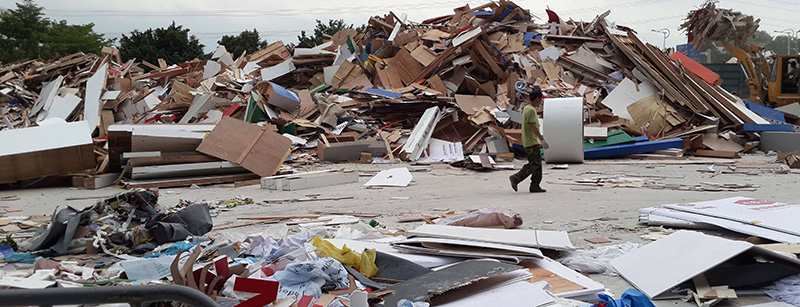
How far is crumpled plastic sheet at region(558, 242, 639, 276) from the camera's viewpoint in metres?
4.38

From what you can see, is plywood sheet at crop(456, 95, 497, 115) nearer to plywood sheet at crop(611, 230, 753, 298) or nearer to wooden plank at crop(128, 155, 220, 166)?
wooden plank at crop(128, 155, 220, 166)

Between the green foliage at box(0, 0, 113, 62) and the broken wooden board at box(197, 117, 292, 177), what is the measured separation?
31552 millimetres

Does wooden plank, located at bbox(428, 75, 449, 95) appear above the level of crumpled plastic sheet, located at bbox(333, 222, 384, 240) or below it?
above

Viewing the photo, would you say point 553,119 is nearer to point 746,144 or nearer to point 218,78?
point 746,144

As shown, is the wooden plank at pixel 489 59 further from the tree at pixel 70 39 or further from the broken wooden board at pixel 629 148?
the tree at pixel 70 39

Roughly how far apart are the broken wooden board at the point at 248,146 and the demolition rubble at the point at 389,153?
4 centimetres

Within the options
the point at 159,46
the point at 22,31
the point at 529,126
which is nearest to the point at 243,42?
the point at 159,46

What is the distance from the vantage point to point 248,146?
35.8ft

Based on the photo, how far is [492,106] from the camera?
15.2 meters

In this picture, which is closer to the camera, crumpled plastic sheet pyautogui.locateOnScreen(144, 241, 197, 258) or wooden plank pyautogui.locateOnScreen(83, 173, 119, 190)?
crumpled plastic sheet pyautogui.locateOnScreen(144, 241, 197, 258)

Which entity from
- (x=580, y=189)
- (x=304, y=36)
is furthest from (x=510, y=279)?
(x=304, y=36)

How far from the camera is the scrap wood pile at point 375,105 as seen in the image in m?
10.6

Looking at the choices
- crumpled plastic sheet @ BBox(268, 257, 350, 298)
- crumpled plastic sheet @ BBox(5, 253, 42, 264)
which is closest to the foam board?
crumpled plastic sheet @ BBox(268, 257, 350, 298)

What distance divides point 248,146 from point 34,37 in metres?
36.6
